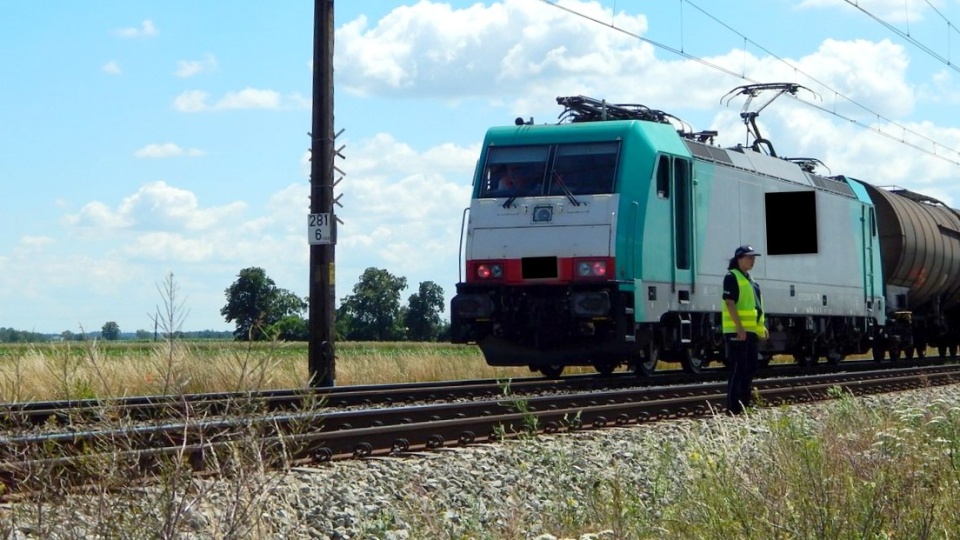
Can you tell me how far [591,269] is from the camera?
52.7ft

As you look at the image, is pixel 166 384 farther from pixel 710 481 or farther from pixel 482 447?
pixel 482 447

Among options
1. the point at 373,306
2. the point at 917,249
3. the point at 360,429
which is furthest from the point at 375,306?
→ the point at 360,429

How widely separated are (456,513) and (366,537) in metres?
0.79

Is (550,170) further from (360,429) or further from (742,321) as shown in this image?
(360,429)

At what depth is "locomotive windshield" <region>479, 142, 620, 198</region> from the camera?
16453 millimetres

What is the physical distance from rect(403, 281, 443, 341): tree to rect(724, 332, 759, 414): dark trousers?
66375mm

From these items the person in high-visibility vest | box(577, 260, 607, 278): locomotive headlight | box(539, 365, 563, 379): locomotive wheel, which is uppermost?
box(577, 260, 607, 278): locomotive headlight

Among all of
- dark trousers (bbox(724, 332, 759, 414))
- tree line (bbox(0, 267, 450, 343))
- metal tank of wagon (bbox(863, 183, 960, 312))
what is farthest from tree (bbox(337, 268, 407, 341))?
dark trousers (bbox(724, 332, 759, 414))

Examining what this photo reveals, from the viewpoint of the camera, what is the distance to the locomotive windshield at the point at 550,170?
16.5 m

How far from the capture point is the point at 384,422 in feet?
35.9

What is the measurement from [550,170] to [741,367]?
17.3 ft

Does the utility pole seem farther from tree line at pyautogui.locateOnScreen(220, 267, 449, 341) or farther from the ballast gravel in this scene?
tree line at pyautogui.locateOnScreen(220, 267, 449, 341)

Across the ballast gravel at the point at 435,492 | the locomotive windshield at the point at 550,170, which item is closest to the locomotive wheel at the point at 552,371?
Result: the locomotive windshield at the point at 550,170

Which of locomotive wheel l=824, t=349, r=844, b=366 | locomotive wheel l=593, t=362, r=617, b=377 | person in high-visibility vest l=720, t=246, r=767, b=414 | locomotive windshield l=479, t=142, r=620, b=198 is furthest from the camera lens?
locomotive wheel l=824, t=349, r=844, b=366
